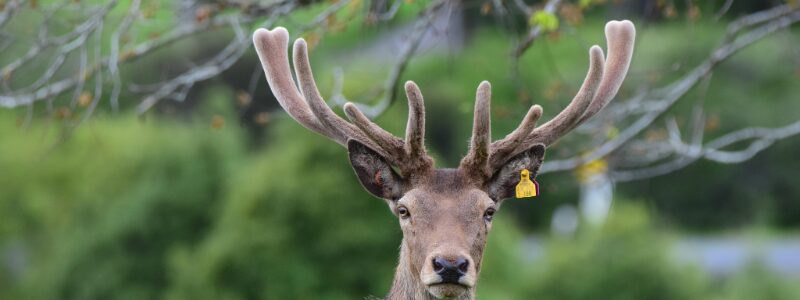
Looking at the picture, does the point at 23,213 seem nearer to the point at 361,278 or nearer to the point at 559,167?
the point at 361,278

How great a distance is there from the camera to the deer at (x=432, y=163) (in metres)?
7.20

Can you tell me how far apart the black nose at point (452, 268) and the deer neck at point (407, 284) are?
15.1 inches

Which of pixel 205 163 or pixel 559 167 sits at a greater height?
pixel 559 167

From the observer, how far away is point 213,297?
17688mm

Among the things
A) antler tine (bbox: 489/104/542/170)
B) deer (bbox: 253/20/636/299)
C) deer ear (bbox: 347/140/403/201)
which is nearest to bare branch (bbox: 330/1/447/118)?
deer (bbox: 253/20/636/299)

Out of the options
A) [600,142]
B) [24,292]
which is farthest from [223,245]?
[600,142]

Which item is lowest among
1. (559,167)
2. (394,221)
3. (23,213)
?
(23,213)

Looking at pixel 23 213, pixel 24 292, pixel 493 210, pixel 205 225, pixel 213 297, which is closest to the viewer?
pixel 493 210

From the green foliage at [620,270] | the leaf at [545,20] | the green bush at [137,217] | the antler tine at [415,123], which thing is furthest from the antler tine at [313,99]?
the green bush at [137,217]

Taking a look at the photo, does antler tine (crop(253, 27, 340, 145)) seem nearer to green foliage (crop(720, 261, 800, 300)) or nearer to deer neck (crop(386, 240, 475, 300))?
deer neck (crop(386, 240, 475, 300))

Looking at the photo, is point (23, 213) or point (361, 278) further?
point (23, 213)

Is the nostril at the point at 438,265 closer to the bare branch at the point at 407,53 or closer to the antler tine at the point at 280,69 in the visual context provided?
the antler tine at the point at 280,69

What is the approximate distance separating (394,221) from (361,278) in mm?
982

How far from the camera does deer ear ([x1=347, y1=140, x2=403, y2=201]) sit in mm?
7562
